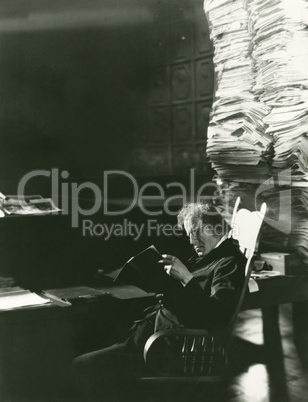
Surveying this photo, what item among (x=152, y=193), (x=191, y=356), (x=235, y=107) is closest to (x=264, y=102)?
(x=235, y=107)

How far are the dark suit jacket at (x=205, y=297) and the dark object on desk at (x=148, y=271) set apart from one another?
0.05 meters

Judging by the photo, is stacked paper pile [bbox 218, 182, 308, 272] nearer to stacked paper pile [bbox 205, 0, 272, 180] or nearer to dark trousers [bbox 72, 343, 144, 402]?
stacked paper pile [bbox 205, 0, 272, 180]

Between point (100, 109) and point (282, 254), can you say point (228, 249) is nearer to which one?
point (282, 254)

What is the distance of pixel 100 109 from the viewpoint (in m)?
2.81

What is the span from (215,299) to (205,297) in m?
0.05

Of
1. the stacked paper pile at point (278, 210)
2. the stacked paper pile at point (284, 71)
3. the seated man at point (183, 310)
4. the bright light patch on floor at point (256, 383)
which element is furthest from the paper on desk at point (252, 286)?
the stacked paper pile at point (284, 71)

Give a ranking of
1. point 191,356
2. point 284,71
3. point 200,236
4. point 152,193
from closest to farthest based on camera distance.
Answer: point 191,356
point 200,236
point 152,193
point 284,71

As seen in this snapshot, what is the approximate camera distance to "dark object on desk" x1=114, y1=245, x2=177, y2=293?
2584 mm

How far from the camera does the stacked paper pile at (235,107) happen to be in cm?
305

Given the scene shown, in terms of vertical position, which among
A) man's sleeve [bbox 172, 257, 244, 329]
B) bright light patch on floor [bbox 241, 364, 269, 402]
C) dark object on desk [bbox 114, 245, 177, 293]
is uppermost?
dark object on desk [bbox 114, 245, 177, 293]

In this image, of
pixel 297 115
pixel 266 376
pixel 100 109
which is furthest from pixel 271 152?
pixel 266 376

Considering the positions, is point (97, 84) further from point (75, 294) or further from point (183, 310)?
point (183, 310)

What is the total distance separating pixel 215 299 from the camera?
2.46 m

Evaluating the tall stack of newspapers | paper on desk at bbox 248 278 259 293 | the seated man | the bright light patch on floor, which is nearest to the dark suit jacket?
the seated man
